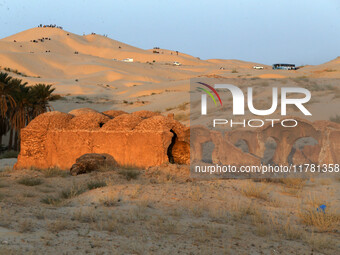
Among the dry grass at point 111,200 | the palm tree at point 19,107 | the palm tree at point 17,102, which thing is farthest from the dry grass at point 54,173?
the palm tree at point 19,107

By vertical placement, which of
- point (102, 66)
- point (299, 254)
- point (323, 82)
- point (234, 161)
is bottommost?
point (299, 254)

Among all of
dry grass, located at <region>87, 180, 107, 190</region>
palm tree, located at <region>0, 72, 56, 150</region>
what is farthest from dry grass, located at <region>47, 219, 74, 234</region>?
palm tree, located at <region>0, 72, 56, 150</region>

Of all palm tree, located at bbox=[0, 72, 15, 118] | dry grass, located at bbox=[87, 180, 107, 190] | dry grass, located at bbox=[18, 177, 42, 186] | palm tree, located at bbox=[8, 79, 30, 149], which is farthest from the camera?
palm tree, located at bbox=[8, 79, 30, 149]

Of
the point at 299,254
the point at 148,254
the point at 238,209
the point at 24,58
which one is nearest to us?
the point at 148,254

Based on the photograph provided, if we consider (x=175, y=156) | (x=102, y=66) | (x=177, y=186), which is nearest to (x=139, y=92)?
(x=102, y=66)

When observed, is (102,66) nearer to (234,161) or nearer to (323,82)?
(323,82)

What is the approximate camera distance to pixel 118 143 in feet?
45.5

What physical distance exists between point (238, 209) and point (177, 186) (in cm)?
226

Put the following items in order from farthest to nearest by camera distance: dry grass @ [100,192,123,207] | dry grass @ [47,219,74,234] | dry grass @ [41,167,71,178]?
1. dry grass @ [41,167,71,178]
2. dry grass @ [100,192,123,207]
3. dry grass @ [47,219,74,234]

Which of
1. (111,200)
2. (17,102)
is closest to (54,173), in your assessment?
(111,200)

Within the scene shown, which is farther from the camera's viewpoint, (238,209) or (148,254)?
(238,209)

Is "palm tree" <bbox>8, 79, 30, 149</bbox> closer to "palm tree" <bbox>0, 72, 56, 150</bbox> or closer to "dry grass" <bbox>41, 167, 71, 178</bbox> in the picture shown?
"palm tree" <bbox>0, 72, 56, 150</bbox>

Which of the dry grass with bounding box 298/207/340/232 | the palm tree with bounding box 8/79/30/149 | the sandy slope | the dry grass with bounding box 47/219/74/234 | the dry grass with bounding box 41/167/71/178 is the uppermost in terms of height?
the sandy slope

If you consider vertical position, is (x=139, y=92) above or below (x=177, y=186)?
above
